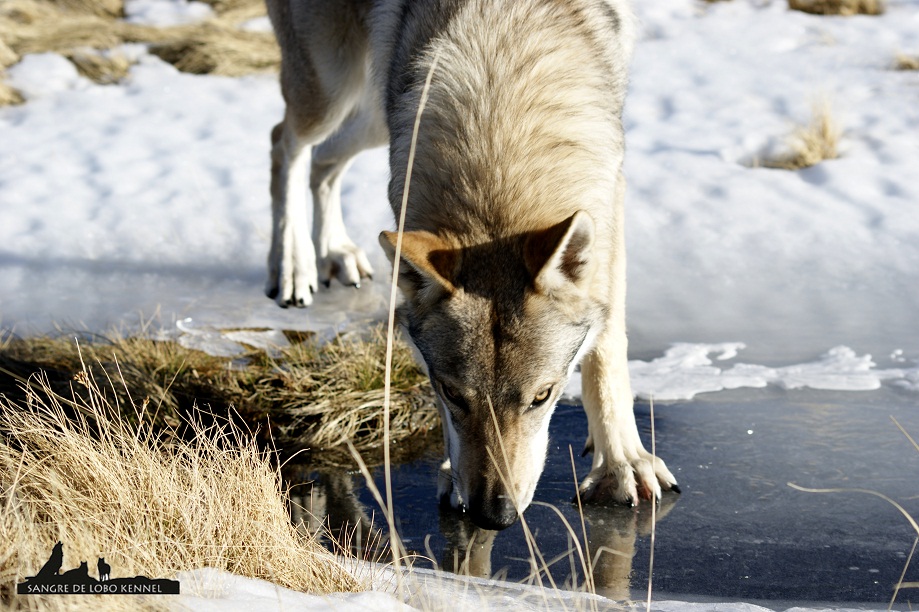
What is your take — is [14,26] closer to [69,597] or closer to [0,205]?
[0,205]

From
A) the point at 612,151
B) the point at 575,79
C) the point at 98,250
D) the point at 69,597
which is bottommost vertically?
the point at 98,250

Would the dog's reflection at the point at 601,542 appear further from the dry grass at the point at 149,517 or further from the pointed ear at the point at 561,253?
the pointed ear at the point at 561,253

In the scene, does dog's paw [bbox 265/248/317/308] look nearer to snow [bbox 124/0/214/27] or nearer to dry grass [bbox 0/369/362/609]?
dry grass [bbox 0/369/362/609]

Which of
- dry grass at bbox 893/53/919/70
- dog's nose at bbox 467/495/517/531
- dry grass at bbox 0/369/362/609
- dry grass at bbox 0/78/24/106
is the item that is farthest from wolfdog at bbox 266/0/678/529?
dry grass at bbox 0/78/24/106

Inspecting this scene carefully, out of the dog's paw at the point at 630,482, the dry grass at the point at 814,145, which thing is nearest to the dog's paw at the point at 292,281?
the dog's paw at the point at 630,482

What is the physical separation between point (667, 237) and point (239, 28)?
7.64m

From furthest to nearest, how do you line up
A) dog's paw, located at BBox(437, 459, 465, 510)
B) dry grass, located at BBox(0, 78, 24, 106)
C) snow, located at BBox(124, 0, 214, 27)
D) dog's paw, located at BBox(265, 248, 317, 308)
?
snow, located at BBox(124, 0, 214, 27)
dry grass, located at BBox(0, 78, 24, 106)
dog's paw, located at BBox(265, 248, 317, 308)
dog's paw, located at BBox(437, 459, 465, 510)

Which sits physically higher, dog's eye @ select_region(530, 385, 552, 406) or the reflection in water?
dog's eye @ select_region(530, 385, 552, 406)

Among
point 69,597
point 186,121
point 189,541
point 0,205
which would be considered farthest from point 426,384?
point 186,121

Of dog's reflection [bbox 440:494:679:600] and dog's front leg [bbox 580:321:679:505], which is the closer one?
dog's reflection [bbox 440:494:679:600]

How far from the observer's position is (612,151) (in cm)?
342

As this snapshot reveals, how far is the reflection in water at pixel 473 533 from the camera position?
9.41 feet

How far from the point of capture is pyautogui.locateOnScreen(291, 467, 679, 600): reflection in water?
287cm
